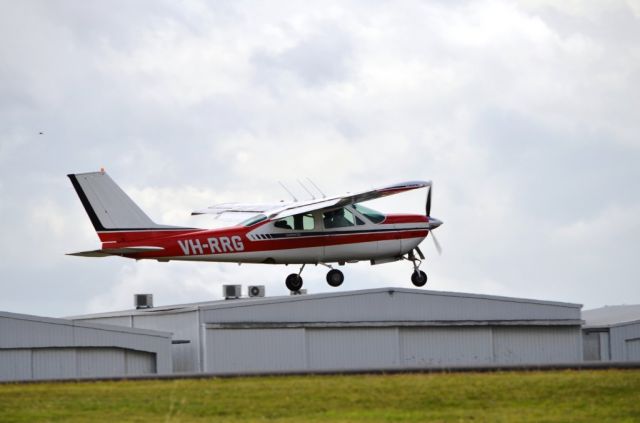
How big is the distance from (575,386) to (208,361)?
20.4 meters

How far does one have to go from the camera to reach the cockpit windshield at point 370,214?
49.7m

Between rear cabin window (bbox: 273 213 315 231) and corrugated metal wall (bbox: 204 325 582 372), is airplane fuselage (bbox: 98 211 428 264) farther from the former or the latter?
corrugated metal wall (bbox: 204 325 582 372)

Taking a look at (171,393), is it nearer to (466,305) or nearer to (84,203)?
(84,203)

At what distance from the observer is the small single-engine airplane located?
4806 centimetres

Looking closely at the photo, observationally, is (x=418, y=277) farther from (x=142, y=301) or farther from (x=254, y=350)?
(x=142, y=301)

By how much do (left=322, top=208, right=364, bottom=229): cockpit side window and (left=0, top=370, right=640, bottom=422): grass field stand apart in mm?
14287

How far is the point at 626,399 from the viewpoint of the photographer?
31375 mm

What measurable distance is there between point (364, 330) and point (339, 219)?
19.8 ft

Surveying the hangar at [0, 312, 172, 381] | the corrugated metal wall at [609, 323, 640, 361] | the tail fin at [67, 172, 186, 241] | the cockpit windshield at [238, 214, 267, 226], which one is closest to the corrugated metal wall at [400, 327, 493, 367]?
the corrugated metal wall at [609, 323, 640, 361]

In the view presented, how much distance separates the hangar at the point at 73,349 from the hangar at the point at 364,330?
1.42 meters

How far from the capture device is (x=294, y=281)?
170 feet

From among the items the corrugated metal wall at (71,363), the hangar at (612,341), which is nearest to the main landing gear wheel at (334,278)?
the corrugated metal wall at (71,363)

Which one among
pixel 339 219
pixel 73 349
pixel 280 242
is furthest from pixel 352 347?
pixel 73 349

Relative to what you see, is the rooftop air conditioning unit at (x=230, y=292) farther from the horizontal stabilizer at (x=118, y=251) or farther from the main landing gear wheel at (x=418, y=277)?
the horizontal stabilizer at (x=118, y=251)
